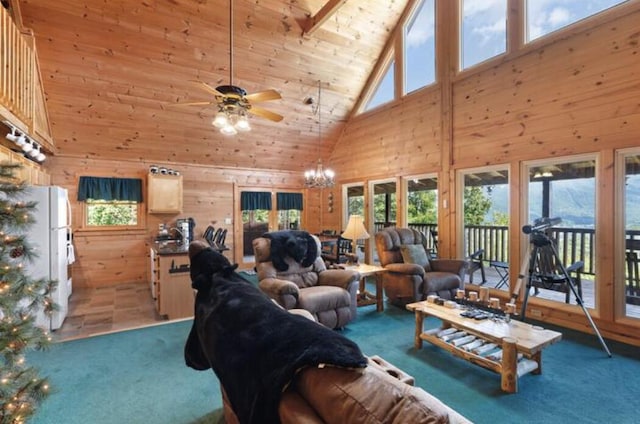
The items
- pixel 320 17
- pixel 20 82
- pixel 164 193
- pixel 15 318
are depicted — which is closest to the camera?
pixel 15 318

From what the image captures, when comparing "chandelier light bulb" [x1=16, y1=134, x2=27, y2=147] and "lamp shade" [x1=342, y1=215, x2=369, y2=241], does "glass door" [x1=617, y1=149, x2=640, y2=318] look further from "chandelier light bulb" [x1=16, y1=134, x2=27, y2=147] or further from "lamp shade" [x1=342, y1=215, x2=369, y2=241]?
"chandelier light bulb" [x1=16, y1=134, x2=27, y2=147]

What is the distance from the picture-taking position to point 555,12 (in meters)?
3.71

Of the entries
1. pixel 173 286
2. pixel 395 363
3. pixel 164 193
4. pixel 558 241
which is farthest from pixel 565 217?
pixel 164 193

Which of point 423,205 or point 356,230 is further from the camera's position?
point 423,205

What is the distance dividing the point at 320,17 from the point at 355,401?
4.91 metres

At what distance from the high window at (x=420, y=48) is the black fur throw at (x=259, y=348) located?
4.95 meters

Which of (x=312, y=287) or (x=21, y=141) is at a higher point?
(x=21, y=141)

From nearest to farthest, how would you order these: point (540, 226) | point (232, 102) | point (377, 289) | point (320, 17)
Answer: point (232, 102) < point (540, 226) < point (377, 289) < point (320, 17)

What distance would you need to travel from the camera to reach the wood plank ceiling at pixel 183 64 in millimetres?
3977

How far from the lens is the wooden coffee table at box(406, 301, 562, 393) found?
7.59 feet

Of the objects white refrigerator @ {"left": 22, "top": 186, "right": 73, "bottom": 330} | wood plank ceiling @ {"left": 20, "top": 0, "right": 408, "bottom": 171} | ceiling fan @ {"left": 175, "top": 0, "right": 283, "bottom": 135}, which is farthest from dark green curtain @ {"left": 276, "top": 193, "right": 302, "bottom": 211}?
white refrigerator @ {"left": 22, "top": 186, "right": 73, "bottom": 330}

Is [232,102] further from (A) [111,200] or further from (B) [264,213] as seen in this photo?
(B) [264,213]

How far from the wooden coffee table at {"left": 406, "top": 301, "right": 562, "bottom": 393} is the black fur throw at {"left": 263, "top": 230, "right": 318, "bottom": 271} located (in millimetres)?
1396

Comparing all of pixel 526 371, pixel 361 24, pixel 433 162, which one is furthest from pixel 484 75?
pixel 526 371
